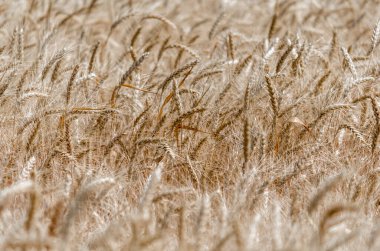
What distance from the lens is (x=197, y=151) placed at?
301cm

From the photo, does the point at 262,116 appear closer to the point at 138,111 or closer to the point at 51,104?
the point at 138,111

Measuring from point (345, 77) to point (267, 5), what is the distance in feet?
9.69

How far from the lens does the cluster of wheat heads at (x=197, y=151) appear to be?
2.29 metres

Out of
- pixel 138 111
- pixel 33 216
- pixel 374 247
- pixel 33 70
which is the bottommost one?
pixel 374 247

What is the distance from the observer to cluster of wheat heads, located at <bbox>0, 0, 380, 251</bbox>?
90.2 inches

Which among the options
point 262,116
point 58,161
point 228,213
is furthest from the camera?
point 262,116

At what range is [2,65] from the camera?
3.31m

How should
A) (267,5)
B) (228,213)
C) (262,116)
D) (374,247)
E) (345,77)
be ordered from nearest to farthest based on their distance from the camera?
(374,247) < (228,213) < (262,116) < (345,77) < (267,5)

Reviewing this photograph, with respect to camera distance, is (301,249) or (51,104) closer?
(301,249)

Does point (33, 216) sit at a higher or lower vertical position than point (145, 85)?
lower

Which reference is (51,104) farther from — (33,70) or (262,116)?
(262,116)

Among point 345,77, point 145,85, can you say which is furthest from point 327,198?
point 145,85

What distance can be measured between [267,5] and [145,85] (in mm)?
3100

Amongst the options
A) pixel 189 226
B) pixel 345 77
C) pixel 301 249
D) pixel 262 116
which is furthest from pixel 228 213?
pixel 345 77
